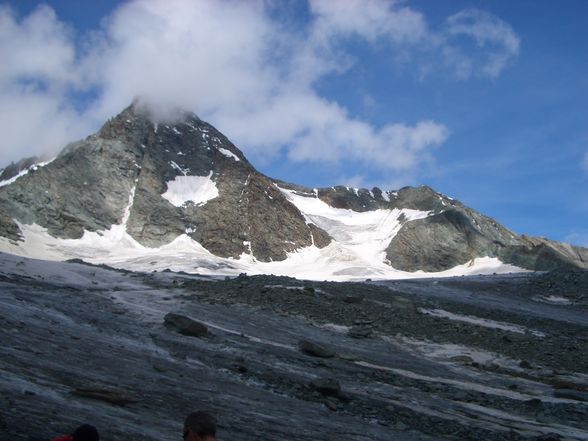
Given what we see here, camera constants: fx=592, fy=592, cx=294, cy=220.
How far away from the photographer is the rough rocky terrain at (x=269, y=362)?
11.6 meters

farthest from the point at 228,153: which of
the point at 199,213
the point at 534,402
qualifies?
the point at 534,402

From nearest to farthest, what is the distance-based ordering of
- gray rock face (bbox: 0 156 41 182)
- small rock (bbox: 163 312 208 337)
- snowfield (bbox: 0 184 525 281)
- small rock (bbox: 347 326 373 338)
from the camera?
small rock (bbox: 163 312 208 337) < small rock (bbox: 347 326 373 338) < snowfield (bbox: 0 184 525 281) < gray rock face (bbox: 0 156 41 182)

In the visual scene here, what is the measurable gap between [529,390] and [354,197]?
170 meters

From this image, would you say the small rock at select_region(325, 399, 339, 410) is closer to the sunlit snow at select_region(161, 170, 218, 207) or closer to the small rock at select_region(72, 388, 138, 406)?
the small rock at select_region(72, 388, 138, 406)

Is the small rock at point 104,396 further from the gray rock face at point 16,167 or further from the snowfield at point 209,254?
the gray rock face at point 16,167

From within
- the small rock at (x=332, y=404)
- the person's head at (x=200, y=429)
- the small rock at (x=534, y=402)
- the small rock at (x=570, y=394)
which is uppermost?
the person's head at (x=200, y=429)

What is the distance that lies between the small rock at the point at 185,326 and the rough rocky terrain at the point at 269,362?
51 mm

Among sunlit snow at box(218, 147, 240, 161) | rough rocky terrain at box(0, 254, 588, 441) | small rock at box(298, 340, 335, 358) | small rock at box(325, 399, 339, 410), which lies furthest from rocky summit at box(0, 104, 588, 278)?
small rock at box(325, 399, 339, 410)

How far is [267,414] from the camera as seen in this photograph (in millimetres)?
12977

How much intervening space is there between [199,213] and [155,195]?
33.2 ft

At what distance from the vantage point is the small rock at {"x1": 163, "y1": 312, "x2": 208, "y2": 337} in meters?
20.9

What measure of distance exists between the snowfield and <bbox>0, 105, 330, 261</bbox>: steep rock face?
148 centimetres

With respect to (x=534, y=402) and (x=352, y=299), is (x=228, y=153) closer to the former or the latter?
(x=352, y=299)

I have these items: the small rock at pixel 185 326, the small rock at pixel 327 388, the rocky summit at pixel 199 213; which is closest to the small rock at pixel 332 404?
the small rock at pixel 327 388
